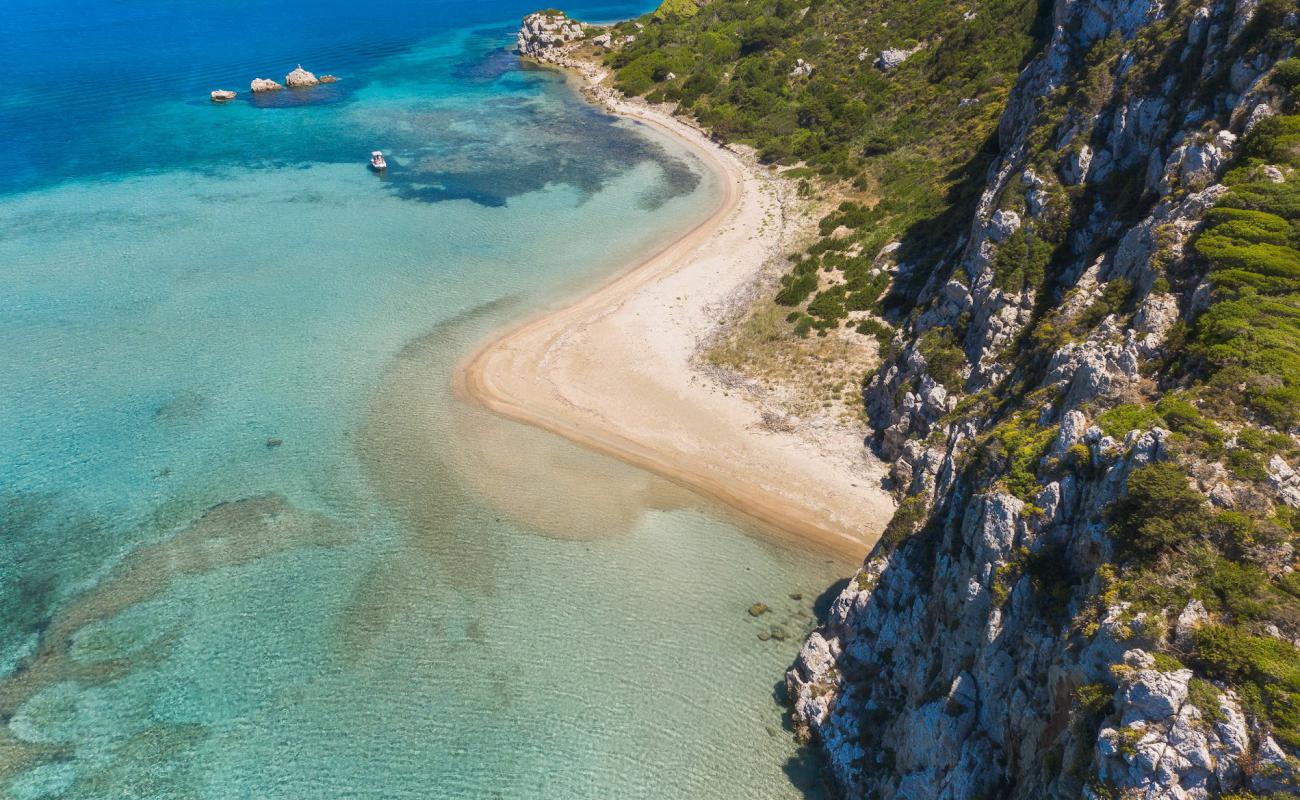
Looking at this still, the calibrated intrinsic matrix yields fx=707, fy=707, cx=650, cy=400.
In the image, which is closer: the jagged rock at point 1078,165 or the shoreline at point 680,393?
the jagged rock at point 1078,165

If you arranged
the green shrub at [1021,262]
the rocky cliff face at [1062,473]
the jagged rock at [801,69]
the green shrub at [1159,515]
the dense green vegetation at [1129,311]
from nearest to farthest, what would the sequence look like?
the rocky cliff face at [1062,473], the dense green vegetation at [1129,311], the green shrub at [1159,515], the green shrub at [1021,262], the jagged rock at [801,69]

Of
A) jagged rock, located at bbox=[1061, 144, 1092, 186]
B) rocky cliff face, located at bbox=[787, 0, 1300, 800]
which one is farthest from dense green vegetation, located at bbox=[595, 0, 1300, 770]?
jagged rock, located at bbox=[1061, 144, 1092, 186]

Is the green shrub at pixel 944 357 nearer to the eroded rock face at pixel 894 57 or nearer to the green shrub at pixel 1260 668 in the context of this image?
the green shrub at pixel 1260 668

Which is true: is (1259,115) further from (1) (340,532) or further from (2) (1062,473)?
(1) (340,532)

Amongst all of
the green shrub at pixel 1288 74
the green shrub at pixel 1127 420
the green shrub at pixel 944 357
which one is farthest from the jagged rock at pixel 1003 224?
the green shrub at pixel 1127 420

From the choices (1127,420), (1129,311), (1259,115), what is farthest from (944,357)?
(1127,420)

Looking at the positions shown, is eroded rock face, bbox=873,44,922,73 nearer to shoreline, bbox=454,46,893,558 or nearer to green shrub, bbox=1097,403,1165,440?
shoreline, bbox=454,46,893,558
